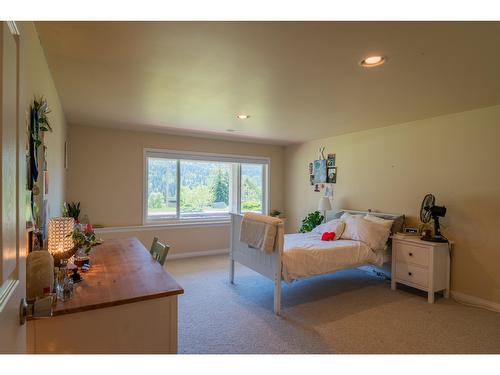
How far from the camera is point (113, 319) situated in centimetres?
141

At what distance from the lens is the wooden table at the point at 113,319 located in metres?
1.32

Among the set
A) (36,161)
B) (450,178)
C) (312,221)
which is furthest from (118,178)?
(450,178)

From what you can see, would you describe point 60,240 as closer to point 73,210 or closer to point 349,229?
point 73,210

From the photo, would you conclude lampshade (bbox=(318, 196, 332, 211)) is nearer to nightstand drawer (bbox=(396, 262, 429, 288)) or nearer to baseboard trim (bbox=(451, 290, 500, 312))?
nightstand drawer (bbox=(396, 262, 429, 288))

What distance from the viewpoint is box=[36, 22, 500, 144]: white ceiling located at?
5.25 ft

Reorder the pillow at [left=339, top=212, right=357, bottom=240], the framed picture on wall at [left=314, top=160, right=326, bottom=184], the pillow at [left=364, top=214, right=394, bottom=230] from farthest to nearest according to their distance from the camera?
1. the framed picture on wall at [left=314, top=160, right=326, bottom=184]
2. the pillow at [left=339, top=212, right=357, bottom=240]
3. the pillow at [left=364, top=214, right=394, bottom=230]

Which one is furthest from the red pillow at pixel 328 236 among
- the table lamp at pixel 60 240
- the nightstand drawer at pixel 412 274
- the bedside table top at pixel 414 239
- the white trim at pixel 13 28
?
the white trim at pixel 13 28

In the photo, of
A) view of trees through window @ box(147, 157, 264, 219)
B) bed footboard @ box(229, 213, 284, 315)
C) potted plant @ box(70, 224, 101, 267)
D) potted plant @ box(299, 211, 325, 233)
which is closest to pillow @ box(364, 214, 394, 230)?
potted plant @ box(299, 211, 325, 233)

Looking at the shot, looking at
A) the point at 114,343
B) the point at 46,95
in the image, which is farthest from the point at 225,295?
the point at 46,95

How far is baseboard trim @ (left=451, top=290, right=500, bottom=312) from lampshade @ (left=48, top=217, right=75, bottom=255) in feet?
12.8

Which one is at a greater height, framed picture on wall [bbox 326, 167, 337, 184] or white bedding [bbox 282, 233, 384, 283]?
framed picture on wall [bbox 326, 167, 337, 184]

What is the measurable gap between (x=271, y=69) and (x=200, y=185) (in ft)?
11.1

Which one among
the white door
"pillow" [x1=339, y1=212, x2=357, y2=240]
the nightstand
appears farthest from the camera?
"pillow" [x1=339, y1=212, x2=357, y2=240]
